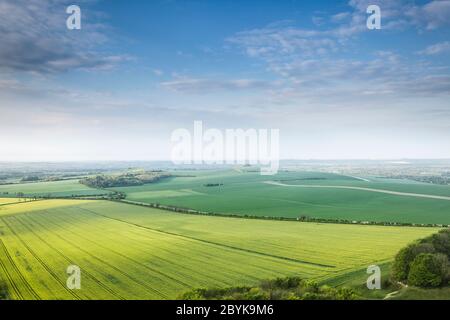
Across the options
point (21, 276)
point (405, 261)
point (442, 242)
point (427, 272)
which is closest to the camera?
point (427, 272)

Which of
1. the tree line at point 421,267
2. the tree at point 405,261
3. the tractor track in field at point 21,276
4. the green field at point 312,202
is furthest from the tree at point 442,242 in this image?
the tractor track in field at point 21,276

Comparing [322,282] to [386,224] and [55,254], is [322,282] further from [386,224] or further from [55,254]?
[386,224]

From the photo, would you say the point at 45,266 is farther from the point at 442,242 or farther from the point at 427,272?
the point at 442,242

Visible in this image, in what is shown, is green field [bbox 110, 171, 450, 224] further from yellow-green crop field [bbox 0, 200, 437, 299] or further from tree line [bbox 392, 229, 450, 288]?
tree line [bbox 392, 229, 450, 288]

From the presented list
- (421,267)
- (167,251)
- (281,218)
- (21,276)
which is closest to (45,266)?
(21,276)
